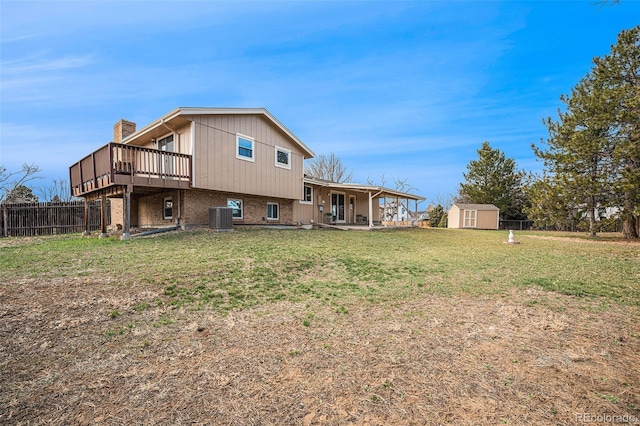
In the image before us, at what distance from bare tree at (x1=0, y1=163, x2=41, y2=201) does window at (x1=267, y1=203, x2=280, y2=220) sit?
20576mm

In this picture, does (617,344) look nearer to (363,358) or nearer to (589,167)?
(363,358)

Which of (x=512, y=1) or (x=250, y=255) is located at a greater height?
(x=512, y=1)

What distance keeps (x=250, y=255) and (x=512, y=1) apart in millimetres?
9813

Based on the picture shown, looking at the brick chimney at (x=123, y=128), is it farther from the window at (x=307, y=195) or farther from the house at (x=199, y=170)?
the window at (x=307, y=195)

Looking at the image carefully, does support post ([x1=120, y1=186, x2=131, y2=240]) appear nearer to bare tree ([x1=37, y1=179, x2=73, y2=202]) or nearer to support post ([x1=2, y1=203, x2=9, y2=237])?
support post ([x1=2, y1=203, x2=9, y2=237])

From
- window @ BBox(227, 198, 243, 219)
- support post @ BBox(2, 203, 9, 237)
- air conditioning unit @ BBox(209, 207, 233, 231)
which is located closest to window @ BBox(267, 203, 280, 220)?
window @ BBox(227, 198, 243, 219)

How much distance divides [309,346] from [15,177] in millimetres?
29880

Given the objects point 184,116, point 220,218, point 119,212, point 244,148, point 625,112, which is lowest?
point 220,218

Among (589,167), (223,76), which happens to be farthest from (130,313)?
(589,167)

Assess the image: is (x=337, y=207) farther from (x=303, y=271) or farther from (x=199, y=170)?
(x=303, y=271)

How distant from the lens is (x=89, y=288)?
192 inches

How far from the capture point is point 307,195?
61.3 ft

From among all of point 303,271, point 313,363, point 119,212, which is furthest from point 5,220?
point 313,363

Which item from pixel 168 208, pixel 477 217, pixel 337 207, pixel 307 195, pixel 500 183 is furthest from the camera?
pixel 500 183
